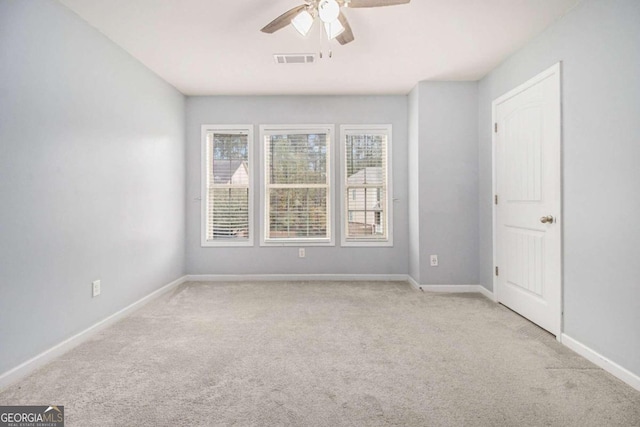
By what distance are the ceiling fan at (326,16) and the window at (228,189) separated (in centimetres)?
235

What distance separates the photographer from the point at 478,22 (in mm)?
2660

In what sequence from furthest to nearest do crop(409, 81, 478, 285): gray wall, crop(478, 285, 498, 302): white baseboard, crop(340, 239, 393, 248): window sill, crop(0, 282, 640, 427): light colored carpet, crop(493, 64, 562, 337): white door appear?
crop(340, 239, 393, 248): window sill < crop(409, 81, 478, 285): gray wall < crop(478, 285, 498, 302): white baseboard < crop(493, 64, 562, 337): white door < crop(0, 282, 640, 427): light colored carpet

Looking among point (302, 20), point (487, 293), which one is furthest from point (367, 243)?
point (302, 20)

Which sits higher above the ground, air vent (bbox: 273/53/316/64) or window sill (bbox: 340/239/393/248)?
air vent (bbox: 273/53/316/64)

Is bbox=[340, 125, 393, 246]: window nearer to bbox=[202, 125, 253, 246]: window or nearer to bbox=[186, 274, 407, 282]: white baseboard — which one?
bbox=[186, 274, 407, 282]: white baseboard

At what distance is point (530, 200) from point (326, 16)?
233cm

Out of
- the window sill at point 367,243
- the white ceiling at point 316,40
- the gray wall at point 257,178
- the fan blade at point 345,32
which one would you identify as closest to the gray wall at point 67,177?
the white ceiling at point 316,40

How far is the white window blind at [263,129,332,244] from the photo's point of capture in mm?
4535

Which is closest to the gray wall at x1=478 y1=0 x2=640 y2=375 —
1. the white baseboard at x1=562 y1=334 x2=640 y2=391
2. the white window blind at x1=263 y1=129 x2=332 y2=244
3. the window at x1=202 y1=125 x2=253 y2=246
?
the white baseboard at x1=562 y1=334 x2=640 y2=391

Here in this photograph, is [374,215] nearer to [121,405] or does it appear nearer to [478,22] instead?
[478,22]

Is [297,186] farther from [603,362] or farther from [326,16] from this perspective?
[603,362]

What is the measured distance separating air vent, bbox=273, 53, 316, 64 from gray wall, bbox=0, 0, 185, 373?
4.69ft

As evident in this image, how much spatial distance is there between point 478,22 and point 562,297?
225 cm

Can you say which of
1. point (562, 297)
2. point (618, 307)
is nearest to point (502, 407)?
point (618, 307)
